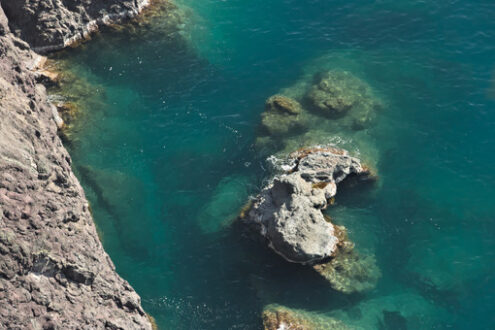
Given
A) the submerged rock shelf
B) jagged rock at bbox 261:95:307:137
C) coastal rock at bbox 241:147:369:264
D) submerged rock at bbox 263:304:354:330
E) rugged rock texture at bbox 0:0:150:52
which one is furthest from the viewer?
rugged rock texture at bbox 0:0:150:52

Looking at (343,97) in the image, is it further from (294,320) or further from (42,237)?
(42,237)

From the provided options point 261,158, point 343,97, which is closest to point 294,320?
point 261,158

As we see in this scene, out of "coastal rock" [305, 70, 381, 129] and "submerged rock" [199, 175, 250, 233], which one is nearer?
"submerged rock" [199, 175, 250, 233]

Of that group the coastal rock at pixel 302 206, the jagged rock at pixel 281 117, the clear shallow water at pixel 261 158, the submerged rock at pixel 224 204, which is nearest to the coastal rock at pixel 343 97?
the clear shallow water at pixel 261 158

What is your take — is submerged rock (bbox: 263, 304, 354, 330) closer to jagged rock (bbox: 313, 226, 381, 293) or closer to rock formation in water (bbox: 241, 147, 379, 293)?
jagged rock (bbox: 313, 226, 381, 293)

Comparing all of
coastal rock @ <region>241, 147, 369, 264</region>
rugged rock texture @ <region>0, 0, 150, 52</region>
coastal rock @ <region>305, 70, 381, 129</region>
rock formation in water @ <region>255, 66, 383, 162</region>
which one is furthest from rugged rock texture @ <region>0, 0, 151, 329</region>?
coastal rock @ <region>305, 70, 381, 129</region>

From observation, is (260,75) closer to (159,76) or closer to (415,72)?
(159,76)

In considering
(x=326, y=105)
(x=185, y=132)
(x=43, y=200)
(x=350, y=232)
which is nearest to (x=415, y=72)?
(x=326, y=105)
